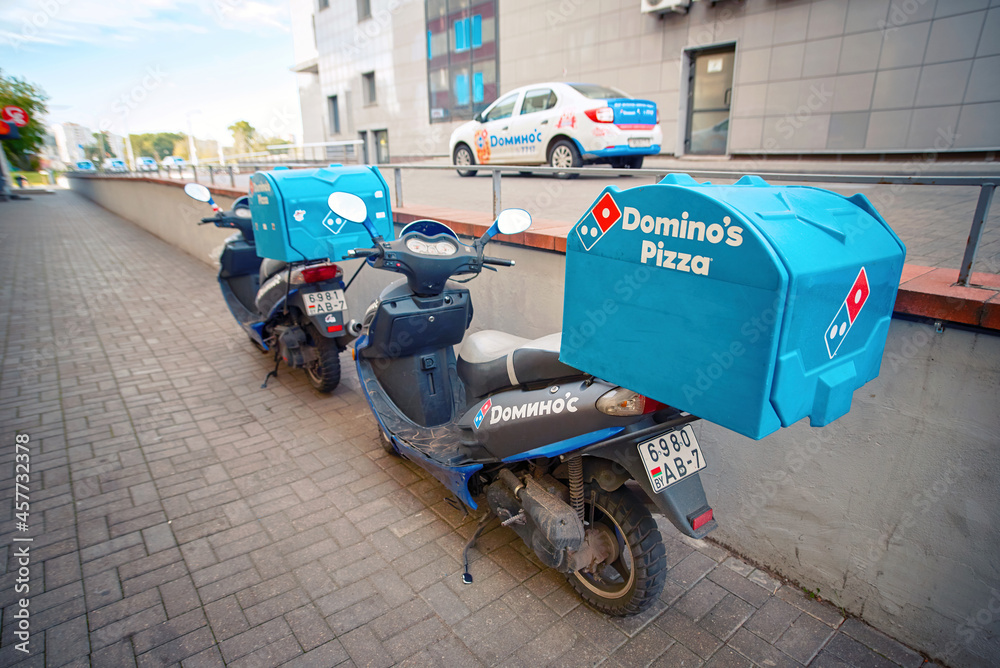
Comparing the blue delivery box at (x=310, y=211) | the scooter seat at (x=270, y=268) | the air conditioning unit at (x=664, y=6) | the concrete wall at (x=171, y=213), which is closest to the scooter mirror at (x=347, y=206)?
the blue delivery box at (x=310, y=211)

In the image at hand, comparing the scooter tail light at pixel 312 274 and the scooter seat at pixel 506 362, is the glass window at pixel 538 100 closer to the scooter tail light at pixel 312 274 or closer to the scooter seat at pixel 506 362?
the scooter tail light at pixel 312 274

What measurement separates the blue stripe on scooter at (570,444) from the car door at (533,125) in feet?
23.8

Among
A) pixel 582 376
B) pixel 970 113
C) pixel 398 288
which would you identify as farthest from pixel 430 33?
pixel 582 376

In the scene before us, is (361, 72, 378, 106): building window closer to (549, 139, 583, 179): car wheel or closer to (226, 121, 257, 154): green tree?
(549, 139, 583, 179): car wheel

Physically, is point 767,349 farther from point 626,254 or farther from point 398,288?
point 398,288

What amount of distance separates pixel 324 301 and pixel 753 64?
38.7ft

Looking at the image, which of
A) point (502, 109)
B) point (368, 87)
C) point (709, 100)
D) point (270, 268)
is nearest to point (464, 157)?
point (502, 109)

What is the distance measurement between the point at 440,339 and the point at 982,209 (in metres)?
2.67

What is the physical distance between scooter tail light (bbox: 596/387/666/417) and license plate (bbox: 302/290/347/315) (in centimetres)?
307

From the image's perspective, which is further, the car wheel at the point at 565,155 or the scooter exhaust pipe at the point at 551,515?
the car wheel at the point at 565,155

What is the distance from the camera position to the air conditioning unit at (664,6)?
41.6ft

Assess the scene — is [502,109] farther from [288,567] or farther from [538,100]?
[288,567]

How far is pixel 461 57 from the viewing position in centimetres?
2020

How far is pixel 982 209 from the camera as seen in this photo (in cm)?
211
